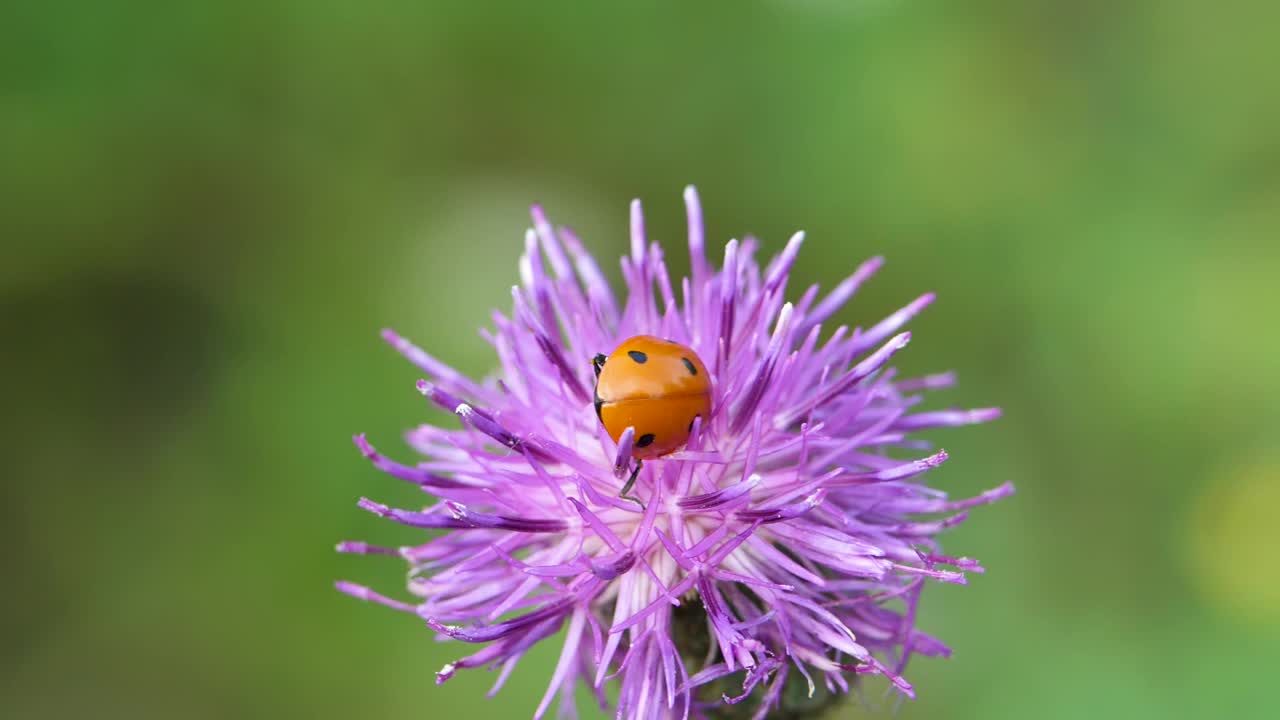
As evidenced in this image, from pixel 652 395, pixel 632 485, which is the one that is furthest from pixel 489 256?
pixel 652 395

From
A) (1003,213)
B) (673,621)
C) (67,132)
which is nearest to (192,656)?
(67,132)

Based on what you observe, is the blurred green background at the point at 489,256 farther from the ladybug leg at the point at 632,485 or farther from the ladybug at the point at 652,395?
Answer: the ladybug at the point at 652,395

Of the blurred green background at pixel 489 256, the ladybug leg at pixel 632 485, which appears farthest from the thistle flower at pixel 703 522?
→ the blurred green background at pixel 489 256

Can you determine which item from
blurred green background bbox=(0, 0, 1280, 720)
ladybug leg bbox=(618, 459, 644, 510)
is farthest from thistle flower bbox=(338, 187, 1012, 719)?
blurred green background bbox=(0, 0, 1280, 720)

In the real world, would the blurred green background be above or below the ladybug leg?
above

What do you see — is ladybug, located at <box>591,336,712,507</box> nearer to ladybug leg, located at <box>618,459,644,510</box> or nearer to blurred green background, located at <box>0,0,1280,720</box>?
ladybug leg, located at <box>618,459,644,510</box>

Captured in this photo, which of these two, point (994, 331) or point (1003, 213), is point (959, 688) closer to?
point (994, 331)

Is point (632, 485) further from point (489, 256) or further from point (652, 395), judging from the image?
point (489, 256)
